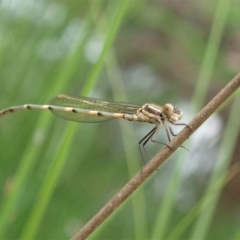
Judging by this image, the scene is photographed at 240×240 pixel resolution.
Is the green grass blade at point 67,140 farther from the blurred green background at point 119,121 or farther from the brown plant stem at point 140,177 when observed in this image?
the brown plant stem at point 140,177

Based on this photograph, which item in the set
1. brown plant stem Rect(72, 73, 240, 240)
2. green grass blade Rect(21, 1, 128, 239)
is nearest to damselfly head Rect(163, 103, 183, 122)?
green grass blade Rect(21, 1, 128, 239)

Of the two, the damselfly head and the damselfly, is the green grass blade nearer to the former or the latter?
the damselfly

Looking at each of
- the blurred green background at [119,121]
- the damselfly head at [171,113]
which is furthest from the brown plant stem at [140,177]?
the blurred green background at [119,121]

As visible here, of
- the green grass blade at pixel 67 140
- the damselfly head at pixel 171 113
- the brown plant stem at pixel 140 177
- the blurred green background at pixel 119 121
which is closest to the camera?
the brown plant stem at pixel 140 177

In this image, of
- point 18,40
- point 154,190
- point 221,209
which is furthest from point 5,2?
point 221,209

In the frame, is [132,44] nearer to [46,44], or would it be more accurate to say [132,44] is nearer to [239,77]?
[46,44]

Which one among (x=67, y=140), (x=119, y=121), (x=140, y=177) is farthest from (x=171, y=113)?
(x=119, y=121)
